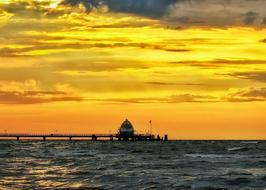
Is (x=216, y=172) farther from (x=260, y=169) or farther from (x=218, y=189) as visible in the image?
(x=218, y=189)

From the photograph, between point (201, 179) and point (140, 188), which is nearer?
point (140, 188)

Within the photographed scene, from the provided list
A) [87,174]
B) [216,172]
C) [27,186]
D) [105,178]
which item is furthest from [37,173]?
[216,172]

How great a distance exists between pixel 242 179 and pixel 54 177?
16.4 m

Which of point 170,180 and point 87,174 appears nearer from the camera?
point 170,180

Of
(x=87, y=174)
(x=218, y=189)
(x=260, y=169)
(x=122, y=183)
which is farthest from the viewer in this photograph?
(x=260, y=169)

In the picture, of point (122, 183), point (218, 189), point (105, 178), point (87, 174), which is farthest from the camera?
point (87, 174)

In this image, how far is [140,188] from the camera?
45656 millimetres

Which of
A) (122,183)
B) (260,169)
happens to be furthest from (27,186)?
(260,169)

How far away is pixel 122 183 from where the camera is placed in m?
49.8

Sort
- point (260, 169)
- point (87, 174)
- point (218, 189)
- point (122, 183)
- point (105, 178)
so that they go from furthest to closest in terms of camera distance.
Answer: point (260, 169), point (87, 174), point (105, 178), point (122, 183), point (218, 189)

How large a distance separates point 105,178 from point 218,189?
1265 cm

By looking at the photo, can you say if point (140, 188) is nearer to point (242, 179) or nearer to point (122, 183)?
point (122, 183)

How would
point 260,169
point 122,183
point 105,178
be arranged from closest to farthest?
1. point 122,183
2. point 105,178
3. point 260,169

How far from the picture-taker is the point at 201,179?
52.4 metres
